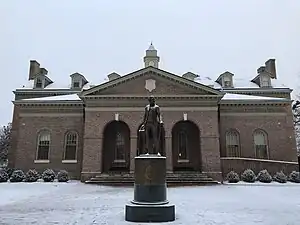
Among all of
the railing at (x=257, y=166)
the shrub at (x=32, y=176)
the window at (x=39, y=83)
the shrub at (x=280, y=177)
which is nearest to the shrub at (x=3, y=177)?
the shrub at (x=32, y=176)

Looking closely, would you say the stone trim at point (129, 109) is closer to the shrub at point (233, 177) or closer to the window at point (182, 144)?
the window at point (182, 144)

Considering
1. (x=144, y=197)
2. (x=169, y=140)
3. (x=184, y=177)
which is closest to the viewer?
(x=144, y=197)

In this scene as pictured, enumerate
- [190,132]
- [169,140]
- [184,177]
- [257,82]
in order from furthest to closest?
1. [257,82]
2. [190,132]
3. [169,140]
4. [184,177]

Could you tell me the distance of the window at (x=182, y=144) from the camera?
27.6 metres

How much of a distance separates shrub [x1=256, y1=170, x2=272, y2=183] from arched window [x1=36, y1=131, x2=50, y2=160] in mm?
18900

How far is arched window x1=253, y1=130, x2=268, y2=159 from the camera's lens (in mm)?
28594

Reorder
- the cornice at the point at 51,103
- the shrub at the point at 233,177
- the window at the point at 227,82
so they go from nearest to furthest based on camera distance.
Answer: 1. the shrub at the point at 233,177
2. the cornice at the point at 51,103
3. the window at the point at 227,82

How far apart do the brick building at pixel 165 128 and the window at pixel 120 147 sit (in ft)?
0.30

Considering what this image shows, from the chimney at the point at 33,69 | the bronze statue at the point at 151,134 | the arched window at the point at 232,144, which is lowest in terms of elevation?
the bronze statue at the point at 151,134

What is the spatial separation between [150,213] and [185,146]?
19.1 meters

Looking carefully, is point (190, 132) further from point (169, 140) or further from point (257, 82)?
point (257, 82)

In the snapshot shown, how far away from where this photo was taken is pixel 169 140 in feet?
82.4

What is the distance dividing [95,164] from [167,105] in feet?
25.4

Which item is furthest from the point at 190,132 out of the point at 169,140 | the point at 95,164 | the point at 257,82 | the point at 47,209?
the point at 47,209
